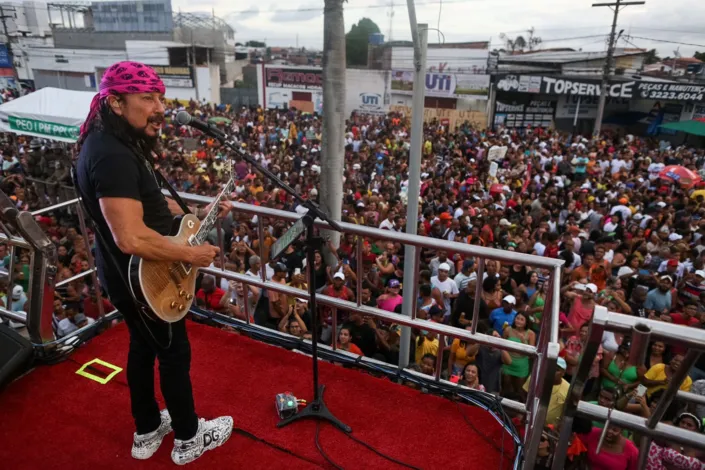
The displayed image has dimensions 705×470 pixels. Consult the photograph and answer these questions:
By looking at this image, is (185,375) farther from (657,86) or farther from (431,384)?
(657,86)

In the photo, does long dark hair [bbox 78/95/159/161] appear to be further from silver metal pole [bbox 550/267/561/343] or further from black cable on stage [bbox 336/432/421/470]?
silver metal pole [bbox 550/267/561/343]

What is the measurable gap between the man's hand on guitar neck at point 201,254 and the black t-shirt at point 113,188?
0.19 m

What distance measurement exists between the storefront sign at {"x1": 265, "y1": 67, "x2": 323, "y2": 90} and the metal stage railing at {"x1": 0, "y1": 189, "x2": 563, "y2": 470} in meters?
32.7

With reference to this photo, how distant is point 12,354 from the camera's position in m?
3.13

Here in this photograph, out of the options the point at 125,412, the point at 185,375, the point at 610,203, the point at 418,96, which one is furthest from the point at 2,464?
the point at 610,203

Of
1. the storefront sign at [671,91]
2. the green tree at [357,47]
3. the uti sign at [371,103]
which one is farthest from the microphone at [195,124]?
the green tree at [357,47]

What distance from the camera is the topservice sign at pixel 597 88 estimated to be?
26041 mm

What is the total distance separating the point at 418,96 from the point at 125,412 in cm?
355

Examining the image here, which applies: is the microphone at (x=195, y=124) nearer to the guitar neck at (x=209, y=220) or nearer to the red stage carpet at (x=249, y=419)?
the guitar neck at (x=209, y=220)

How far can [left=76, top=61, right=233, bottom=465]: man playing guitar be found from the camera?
2.02m

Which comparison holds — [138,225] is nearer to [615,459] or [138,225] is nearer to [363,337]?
[363,337]

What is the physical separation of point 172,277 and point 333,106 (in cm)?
547

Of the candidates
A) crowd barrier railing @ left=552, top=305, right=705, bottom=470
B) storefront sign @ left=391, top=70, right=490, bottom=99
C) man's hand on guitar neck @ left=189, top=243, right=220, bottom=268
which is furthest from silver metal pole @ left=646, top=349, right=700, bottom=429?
storefront sign @ left=391, top=70, right=490, bottom=99

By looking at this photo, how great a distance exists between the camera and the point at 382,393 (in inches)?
125
